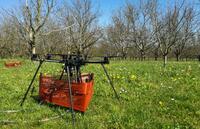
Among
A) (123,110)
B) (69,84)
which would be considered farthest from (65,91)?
(123,110)

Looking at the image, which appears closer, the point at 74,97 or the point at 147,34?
the point at 74,97

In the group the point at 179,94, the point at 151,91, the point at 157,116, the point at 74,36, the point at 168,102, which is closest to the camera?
the point at 157,116

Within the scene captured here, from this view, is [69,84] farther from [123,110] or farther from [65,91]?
[123,110]

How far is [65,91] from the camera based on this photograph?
7.33 metres

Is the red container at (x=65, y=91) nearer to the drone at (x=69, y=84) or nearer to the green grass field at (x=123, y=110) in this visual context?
the drone at (x=69, y=84)

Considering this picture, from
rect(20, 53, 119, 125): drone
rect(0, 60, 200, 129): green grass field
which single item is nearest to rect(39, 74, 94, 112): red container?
rect(20, 53, 119, 125): drone

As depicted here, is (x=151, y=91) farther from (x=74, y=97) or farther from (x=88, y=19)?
(x=88, y=19)

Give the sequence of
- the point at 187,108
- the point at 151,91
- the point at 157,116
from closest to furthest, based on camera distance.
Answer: the point at 157,116
the point at 187,108
the point at 151,91

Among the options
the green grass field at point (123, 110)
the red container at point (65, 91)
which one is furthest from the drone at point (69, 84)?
the green grass field at point (123, 110)

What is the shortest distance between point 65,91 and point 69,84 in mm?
837

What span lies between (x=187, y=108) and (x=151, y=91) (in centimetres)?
214

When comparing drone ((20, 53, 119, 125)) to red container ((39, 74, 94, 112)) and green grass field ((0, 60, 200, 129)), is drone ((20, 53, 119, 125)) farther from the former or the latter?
green grass field ((0, 60, 200, 129))

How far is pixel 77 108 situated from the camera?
703cm

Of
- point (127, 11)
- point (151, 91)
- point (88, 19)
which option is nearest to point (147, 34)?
point (127, 11)
